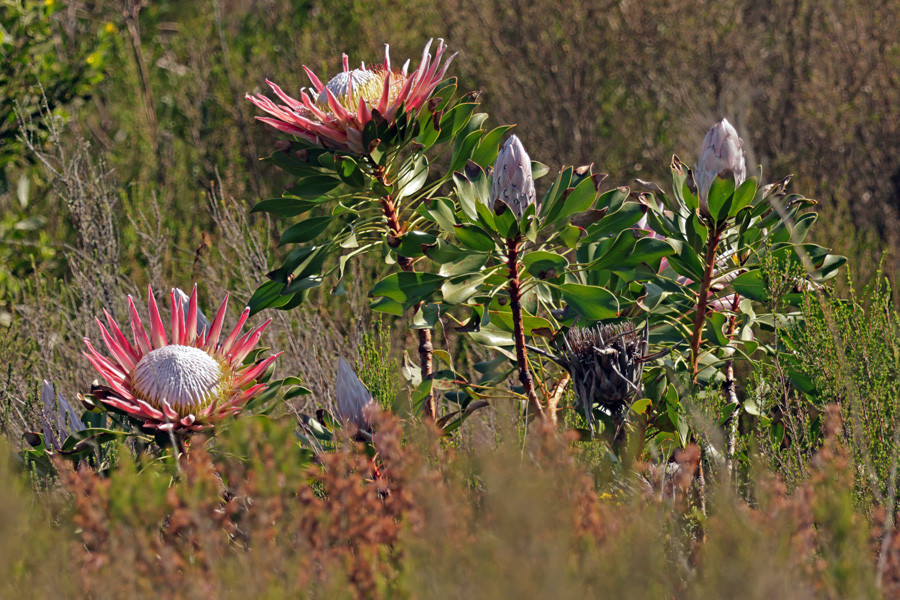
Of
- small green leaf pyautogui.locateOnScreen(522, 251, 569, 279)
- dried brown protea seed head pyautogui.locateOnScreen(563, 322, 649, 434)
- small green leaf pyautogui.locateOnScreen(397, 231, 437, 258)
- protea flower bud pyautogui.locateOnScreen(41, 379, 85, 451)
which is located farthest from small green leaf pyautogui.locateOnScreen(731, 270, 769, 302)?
protea flower bud pyautogui.locateOnScreen(41, 379, 85, 451)

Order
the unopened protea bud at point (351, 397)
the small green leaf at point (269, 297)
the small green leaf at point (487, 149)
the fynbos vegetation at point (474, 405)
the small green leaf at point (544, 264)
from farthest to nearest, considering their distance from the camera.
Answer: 1. the small green leaf at point (487, 149)
2. the small green leaf at point (269, 297)
3. the unopened protea bud at point (351, 397)
4. the small green leaf at point (544, 264)
5. the fynbos vegetation at point (474, 405)

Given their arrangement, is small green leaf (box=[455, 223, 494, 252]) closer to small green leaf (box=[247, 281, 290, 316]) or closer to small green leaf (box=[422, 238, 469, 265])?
small green leaf (box=[422, 238, 469, 265])

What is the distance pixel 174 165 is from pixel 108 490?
4.70 metres

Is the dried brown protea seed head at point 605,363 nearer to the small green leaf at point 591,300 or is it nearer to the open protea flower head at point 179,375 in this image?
the small green leaf at point 591,300

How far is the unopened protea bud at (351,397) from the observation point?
5.50ft

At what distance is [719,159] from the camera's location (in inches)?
64.9

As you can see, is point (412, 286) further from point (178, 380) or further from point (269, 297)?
point (178, 380)

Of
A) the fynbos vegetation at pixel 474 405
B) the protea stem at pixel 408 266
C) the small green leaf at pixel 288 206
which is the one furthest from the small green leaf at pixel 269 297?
the protea stem at pixel 408 266

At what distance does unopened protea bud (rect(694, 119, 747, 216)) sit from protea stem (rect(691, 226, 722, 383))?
7 cm

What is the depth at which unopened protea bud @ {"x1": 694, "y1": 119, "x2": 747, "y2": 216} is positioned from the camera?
5.40 feet

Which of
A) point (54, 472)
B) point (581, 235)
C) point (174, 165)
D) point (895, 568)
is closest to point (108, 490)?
point (54, 472)

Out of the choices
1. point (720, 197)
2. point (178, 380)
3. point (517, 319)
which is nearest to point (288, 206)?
point (178, 380)

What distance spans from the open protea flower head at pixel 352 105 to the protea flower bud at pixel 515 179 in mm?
238

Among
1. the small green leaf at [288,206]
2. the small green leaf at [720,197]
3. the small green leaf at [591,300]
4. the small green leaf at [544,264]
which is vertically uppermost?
the small green leaf at [720,197]
